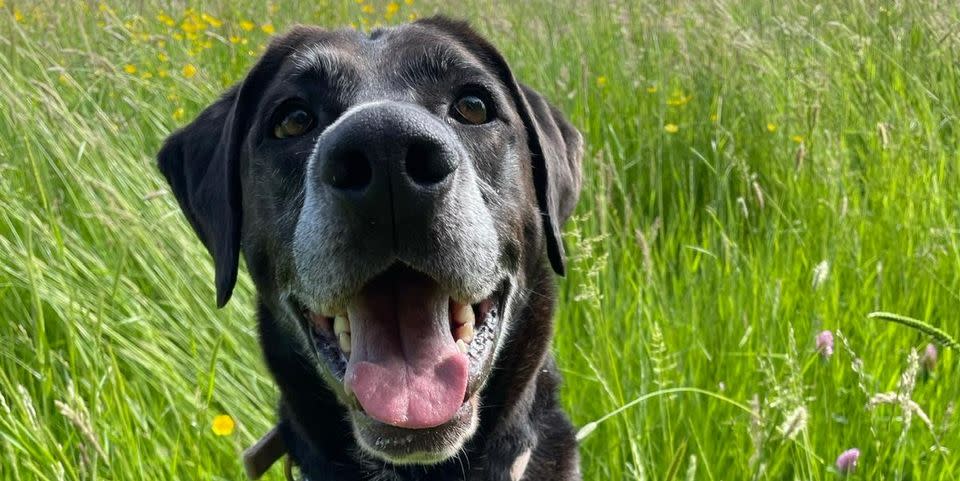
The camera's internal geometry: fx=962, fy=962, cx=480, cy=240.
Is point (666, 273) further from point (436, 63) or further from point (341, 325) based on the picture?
point (341, 325)

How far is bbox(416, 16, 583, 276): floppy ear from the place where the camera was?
232 centimetres

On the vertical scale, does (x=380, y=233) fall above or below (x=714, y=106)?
above

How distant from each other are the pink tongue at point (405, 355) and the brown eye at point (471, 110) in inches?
16.1

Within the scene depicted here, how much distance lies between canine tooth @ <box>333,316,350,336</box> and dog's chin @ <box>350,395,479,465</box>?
0.18 m

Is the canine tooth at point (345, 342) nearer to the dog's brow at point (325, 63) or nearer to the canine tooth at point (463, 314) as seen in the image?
the canine tooth at point (463, 314)

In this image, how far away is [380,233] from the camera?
69.2 inches

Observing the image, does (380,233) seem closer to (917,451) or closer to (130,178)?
(917,451)

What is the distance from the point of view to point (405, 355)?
1912mm

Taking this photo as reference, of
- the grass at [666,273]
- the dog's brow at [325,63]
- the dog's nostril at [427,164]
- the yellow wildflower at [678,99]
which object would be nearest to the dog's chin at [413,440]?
the grass at [666,273]

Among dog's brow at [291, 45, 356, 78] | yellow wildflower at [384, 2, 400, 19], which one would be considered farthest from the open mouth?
yellow wildflower at [384, 2, 400, 19]

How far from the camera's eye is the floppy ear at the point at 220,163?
7.45 feet

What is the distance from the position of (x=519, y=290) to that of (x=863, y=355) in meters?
1.08

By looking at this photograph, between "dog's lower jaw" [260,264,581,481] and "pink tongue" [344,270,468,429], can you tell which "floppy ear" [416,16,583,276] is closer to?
"dog's lower jaw" [260,264,581,481]

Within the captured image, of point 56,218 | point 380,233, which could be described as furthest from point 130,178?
point 380,233
